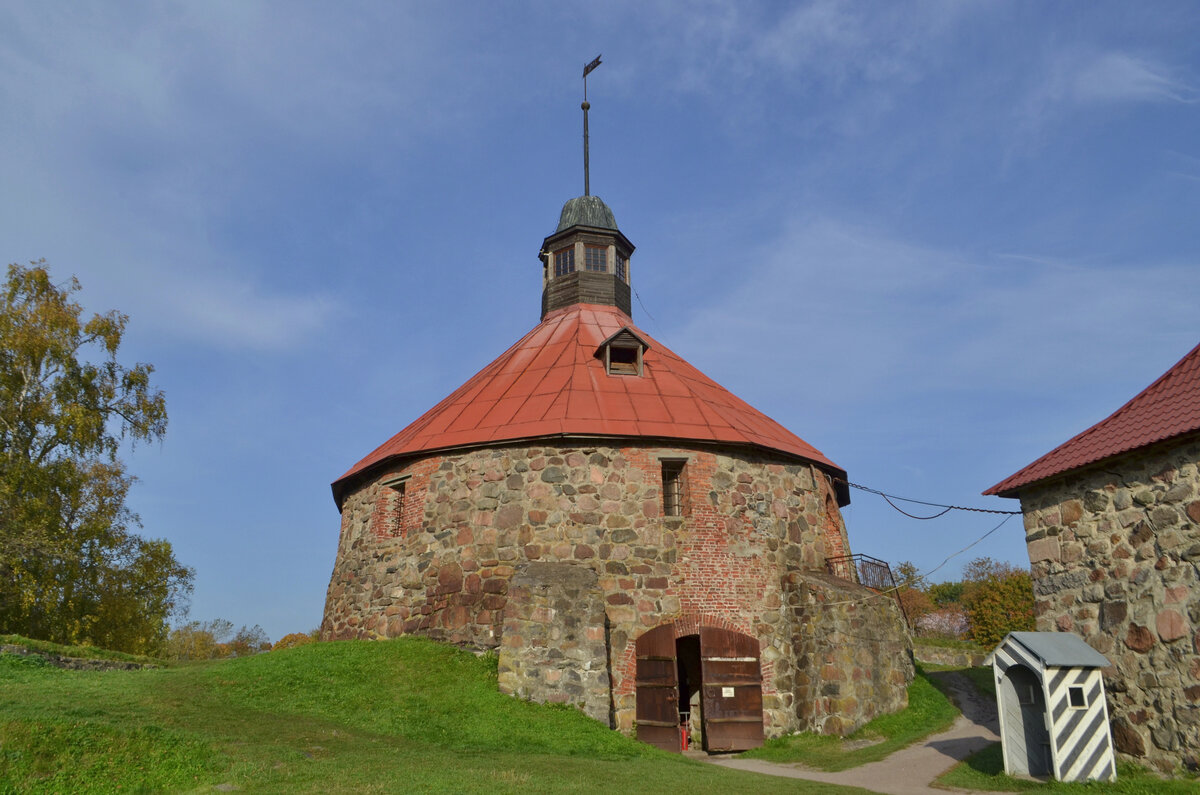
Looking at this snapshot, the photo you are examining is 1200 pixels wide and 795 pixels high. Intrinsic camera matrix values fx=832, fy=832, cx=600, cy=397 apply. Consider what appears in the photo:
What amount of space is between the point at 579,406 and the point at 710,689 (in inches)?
239

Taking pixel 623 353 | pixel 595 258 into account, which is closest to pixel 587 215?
pixel 595 258

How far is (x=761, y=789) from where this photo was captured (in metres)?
9.79

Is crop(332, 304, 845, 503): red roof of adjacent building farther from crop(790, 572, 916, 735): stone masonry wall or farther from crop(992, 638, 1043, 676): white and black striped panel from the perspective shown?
crop(992, 638, 1043, 676): white and black striped panel

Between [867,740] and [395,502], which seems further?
[395,502]

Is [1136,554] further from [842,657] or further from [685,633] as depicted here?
[685,633]

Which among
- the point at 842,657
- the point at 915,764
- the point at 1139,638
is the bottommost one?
the point at 915,764

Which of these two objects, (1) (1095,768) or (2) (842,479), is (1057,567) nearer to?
(1) (1095,768)

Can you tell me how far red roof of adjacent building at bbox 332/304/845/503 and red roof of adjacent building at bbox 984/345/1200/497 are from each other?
6526 mm

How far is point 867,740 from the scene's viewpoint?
47.4 ft

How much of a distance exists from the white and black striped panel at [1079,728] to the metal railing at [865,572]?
7.88 m

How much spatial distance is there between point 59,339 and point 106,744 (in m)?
17.4

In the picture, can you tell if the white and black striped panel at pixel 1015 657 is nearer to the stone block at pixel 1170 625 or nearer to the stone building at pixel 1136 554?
the stone building at pixel 1136 554

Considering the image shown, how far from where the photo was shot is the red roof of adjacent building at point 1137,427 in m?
9.80

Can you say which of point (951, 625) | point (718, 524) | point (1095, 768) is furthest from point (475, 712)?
point (951, 625)
